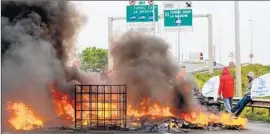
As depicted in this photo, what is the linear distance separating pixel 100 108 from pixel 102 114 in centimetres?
17

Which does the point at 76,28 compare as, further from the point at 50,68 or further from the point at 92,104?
the point at 92,104

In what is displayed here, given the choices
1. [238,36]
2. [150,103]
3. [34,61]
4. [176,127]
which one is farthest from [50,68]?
[238,36]

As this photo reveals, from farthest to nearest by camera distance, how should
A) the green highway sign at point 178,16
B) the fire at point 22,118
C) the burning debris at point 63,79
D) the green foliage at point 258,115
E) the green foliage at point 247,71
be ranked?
1. the green highway sign at point 178,16
2. the green foliage at point 247,71
3. the green foliage at point 258,115
4. the burning debris at point 63,79
5. the fire at point 22,118

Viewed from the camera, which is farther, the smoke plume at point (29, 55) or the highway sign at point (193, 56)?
the highway sign at point (193, 56)

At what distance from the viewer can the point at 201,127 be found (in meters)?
13.9

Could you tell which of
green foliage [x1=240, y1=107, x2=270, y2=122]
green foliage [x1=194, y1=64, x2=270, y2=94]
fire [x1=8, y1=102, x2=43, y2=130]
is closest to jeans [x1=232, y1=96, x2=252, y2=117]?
green foliage [x1=240, y1=107, x2=270, y2=122]

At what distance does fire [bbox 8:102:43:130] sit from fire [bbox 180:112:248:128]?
4067mm

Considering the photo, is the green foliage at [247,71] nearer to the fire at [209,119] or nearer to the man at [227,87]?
the man at [227,87]

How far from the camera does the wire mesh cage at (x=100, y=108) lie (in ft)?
45.1

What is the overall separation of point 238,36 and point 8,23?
11.1m

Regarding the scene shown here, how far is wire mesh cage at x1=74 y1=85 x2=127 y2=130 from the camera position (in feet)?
45.1

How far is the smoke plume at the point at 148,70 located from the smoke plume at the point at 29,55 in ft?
6.03

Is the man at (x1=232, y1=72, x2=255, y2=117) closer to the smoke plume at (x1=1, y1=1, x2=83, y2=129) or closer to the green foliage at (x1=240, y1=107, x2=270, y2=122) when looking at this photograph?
the green foliage at (x1=240, y1=107, x2=270, y2=122)

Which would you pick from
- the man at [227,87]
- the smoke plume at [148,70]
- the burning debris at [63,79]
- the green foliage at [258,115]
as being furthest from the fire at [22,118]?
the green foliage at [258,115]
